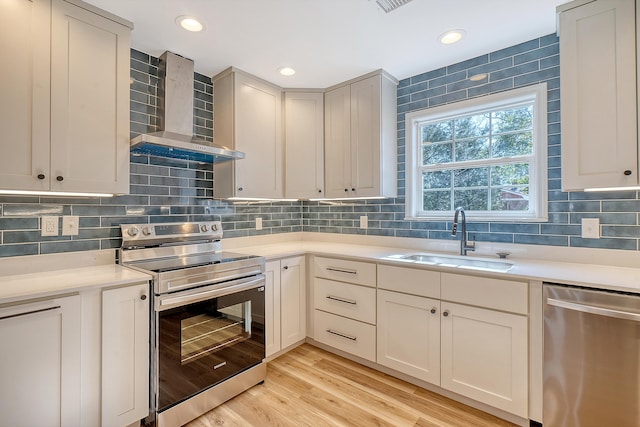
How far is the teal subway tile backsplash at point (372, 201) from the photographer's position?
1.82 meters

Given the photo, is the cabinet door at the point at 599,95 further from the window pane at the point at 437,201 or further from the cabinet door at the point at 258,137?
the cabinet door at the point at 258,137

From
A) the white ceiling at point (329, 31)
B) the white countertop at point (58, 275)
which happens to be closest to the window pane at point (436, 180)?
the white ceiling at point (329, 31)

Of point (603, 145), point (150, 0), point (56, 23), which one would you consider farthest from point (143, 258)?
point (603, 145)

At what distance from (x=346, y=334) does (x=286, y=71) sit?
2260 mm

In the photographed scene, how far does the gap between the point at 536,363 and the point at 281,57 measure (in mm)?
2609

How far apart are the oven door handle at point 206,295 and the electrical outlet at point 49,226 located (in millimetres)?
813

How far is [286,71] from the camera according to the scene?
2590 millimetres

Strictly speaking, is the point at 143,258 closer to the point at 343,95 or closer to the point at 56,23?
the point at 56,23

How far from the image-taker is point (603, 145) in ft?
5.47

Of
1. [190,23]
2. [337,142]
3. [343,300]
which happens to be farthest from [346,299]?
[190,23]

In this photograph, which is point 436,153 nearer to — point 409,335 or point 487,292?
point 487,292

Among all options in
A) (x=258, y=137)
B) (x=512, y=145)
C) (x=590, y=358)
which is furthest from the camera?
(x=258, y=137)

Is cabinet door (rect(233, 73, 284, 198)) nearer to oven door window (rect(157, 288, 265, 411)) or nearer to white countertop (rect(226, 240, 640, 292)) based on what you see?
white countertop (rect(226, 240, 640, 292))

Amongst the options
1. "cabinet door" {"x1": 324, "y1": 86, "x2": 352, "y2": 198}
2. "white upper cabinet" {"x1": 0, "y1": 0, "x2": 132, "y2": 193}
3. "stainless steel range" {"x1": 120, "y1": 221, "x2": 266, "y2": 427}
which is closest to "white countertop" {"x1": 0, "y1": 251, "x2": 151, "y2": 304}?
"stainless steel range" {"x1": 120, "y1": 221, "x2": 266, "y2": 427}
